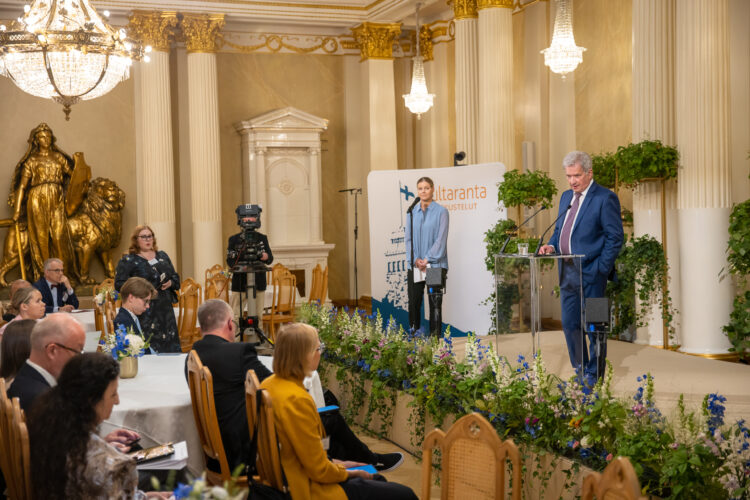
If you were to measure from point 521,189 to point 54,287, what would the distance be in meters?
4.71

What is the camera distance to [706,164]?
7070 mm

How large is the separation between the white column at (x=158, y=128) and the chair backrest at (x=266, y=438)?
32.2 feet

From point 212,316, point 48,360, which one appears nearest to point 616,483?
point 48,360

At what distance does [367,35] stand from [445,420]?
10.1m

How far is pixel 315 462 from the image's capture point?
3105mm

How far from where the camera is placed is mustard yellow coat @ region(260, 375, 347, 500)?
10.2 ft

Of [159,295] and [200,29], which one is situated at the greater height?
[200,29]

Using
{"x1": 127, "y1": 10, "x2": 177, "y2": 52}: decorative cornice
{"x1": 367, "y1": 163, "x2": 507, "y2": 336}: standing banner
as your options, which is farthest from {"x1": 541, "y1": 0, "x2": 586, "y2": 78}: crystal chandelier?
{"x1": 127, "y1": 10, "x2": 177, "y2": 52}: decorative cornice

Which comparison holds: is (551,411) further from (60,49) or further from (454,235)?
(454,235)

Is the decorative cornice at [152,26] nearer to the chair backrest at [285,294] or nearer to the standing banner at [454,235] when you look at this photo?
the chair backrest at [285,294]

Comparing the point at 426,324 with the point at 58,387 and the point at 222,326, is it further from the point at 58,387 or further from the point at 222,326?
the point at 58,387

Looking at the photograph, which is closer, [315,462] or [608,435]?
[315,462]

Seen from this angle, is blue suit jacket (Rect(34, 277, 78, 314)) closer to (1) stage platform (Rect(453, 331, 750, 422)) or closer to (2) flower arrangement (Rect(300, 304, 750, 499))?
(2) flower arrangement (Rect(300, 304, 750, 499))

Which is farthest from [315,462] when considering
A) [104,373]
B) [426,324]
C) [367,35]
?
[367,35]
